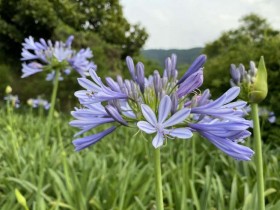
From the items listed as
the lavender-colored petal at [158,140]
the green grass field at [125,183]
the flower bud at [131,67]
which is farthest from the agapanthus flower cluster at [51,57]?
the lavender-colored petal at [158,140]

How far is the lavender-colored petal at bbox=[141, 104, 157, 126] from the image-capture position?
1.06m

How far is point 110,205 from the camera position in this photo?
2.83 meters

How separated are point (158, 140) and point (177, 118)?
73 mm

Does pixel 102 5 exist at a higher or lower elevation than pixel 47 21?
higher

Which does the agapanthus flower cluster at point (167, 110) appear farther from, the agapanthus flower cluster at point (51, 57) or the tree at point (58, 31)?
the tree at point (58, 31)

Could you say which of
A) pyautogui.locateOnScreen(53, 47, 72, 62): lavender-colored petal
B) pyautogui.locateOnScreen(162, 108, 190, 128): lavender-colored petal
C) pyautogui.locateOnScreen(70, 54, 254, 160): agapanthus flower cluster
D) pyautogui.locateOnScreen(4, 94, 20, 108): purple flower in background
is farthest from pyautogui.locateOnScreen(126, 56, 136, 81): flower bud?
pyautogui.locateOnScreen(4, 94, 20, 108): purple flower in background

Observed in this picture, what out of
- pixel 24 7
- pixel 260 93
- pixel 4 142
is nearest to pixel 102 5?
pixel 24 7

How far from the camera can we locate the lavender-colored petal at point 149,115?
41.6 inches

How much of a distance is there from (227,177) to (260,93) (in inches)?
92.9

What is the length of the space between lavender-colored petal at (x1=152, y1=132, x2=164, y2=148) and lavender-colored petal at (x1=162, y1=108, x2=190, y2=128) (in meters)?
0.03

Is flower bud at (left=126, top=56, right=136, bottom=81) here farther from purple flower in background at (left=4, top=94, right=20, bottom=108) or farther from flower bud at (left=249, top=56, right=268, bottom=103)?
purple flower in background at (left=4, top=94, right=20, bottom=108)

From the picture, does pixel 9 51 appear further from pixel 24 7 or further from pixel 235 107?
pixel 235 107

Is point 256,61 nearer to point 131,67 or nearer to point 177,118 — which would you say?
point 131,67

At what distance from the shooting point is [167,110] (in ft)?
3.49
